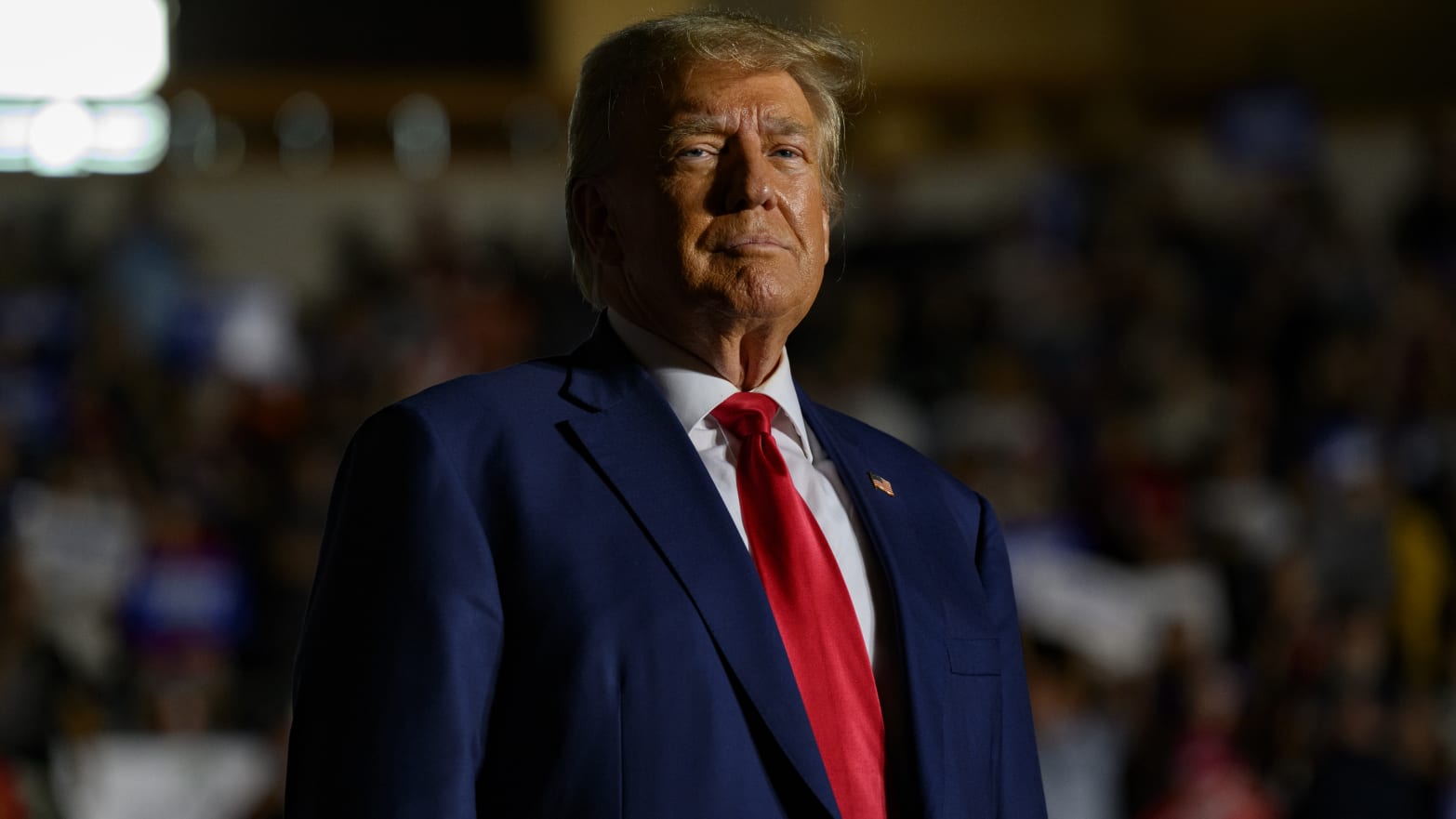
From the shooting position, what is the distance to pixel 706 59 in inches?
65.9

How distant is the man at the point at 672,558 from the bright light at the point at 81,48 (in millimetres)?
9662

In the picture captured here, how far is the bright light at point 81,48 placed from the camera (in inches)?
419

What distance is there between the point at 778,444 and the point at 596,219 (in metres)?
0.26

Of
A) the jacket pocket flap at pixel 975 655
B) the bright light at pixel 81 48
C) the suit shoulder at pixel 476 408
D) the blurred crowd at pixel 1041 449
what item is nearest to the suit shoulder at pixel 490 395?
the suit shoulder at pixel 476 408

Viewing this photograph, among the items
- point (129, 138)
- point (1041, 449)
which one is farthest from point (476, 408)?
point (129, 138)

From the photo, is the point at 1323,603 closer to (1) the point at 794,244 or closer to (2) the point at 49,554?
(2) the point at 49,554

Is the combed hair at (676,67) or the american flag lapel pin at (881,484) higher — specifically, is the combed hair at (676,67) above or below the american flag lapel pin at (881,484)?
above

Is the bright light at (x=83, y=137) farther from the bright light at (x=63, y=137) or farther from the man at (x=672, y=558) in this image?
the man at (x=672, y=558)

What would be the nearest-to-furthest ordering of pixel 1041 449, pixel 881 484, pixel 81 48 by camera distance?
pixel 881 484 < pixel 1041 449 < pixel 81 48

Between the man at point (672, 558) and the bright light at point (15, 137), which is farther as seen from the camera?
the bright light at point (15, 137)

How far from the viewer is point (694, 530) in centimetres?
154

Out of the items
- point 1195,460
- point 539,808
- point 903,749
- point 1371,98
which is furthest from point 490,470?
point 1371,98

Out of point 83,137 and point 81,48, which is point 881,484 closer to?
point 83,137

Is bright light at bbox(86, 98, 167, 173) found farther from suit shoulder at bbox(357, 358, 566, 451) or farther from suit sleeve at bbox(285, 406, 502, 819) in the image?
suit sleeve at bbox(285, 406, 502, 819)
